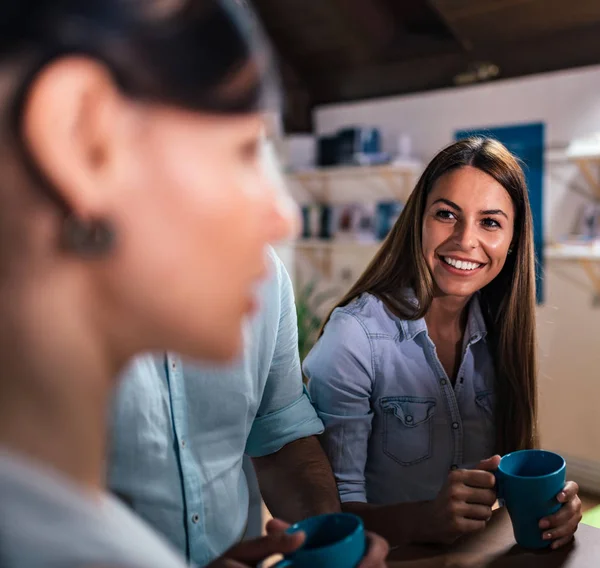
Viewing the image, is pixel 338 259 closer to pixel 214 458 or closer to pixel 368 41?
pixel 368 41

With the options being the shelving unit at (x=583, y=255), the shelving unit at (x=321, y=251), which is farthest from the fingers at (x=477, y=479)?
the shelving unit at (x=321, y=251)

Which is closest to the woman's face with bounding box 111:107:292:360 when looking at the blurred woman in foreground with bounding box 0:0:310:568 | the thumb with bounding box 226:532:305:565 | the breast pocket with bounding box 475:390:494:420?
the blurred woman in foreground with bounding box 0:0:310:568

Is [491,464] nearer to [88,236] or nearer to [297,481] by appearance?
[297,481]

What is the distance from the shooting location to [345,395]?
1.26 m

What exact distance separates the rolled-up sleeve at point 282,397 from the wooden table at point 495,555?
218 millimetres

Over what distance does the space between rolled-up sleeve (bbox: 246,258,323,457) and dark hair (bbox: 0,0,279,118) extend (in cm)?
59

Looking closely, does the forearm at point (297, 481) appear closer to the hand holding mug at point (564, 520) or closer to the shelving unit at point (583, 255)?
the hand holding mug at point (564, 520)

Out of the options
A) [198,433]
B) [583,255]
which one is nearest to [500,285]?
[198,433]

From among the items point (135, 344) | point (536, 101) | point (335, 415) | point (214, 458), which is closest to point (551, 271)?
point (536, 101)

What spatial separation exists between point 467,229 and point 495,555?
2.11 ft

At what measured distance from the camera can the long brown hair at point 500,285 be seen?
1.31 meters

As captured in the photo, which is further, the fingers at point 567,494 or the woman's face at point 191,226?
the fingers at point 567,494

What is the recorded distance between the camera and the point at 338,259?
434cm

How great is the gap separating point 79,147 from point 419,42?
3.58 m
